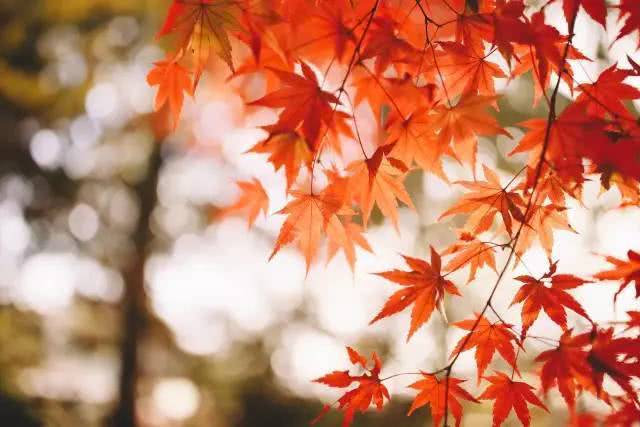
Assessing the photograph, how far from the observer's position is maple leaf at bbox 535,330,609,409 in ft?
3.42

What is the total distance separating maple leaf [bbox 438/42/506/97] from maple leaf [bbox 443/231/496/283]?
0.38 m

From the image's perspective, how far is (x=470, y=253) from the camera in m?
1.26

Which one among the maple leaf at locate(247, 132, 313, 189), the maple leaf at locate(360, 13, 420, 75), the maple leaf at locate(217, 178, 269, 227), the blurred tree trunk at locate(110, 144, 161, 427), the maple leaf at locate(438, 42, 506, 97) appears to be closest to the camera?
the maple leaf at locate(247, 132, 313, 189)

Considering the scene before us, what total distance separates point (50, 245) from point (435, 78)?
223 inches

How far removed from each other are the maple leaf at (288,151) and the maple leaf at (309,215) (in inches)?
9.1

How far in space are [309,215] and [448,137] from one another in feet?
1.32

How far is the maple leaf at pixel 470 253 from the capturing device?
121 centimetres

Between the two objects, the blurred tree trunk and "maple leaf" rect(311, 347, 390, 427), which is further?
the blurred tree trunk

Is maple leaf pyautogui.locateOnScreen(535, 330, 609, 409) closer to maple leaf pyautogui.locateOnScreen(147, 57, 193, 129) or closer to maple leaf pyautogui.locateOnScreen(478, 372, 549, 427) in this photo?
maple leaf pyautogui.locateOnScreen(478, 372, 549, 427)

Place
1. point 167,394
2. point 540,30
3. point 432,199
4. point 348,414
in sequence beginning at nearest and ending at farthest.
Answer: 1. point 540,30
2. point 348,414
3. point 432,199
4. point 167,394

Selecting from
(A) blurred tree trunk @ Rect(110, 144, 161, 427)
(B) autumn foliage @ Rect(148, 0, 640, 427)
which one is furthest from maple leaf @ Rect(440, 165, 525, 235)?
(A) blurred tree trunk @ Rect(110, 144, 161, 427)

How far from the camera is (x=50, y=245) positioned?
18.3ft

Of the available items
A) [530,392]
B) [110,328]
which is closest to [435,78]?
[530,392]

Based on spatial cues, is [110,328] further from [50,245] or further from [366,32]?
[366,32]
